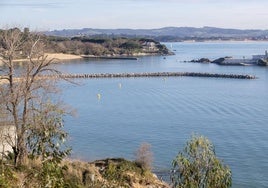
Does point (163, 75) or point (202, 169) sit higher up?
point (202, 169)

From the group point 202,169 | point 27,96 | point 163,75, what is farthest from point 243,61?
point 202,169

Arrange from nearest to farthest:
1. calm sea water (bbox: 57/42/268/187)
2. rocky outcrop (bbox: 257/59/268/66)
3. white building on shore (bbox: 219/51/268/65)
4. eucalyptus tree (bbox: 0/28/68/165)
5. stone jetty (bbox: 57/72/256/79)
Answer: eucalyptus tree (bbox: 0/28/68/165)
calm sea water (bbox: 57/42/268/187)
stone jetty (bbox: 57/72/256/79)
rocky outcrop (bbox: 257/59/268/66)
white building on shore (bbox: 219/51/268/65)

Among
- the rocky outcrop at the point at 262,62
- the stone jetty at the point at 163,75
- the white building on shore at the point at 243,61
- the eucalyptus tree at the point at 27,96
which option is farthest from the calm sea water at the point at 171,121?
the white building on shore at the point at 243,61

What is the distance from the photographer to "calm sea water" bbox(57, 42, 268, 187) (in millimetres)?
17859

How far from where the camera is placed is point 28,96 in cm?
977

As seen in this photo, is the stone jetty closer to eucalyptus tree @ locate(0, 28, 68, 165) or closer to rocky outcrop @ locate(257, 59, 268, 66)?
rocky outcrop @ locate(257, 59, 268, 66)

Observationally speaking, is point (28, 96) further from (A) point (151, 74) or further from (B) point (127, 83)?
(A) point (151, 74)

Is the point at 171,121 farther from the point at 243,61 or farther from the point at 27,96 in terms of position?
the point at 243,61

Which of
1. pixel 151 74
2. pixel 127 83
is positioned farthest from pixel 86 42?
pixel 127 83

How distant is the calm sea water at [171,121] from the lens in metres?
17.9

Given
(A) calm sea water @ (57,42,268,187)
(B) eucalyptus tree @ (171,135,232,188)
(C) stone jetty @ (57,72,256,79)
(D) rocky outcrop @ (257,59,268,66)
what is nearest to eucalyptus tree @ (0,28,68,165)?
(A) calm sea water @ (57,42,268,187)

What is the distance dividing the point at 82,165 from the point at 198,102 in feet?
69.0

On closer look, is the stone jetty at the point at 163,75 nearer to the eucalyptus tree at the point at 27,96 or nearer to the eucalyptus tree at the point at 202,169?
the eucalyptus tree at the point at 27,96

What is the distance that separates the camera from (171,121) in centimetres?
2516
